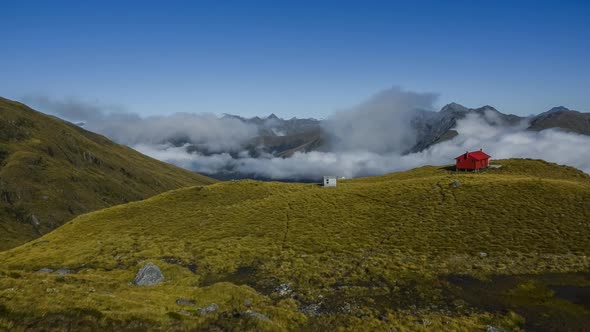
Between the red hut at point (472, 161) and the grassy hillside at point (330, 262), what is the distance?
23.0 meters

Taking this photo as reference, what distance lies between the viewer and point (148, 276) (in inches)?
1613

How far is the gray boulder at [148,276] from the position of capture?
1569 inches

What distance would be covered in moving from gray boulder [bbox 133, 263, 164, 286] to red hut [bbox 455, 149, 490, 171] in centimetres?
9749

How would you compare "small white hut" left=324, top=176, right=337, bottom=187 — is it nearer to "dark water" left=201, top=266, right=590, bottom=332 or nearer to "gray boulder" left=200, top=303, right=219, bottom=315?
"dark water" left=201, top=266, right=590, bottom=332

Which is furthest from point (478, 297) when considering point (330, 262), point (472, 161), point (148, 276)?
point (472, 161)

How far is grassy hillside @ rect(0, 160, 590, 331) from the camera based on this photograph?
27812 mm

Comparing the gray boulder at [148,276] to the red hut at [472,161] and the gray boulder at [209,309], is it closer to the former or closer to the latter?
the gray boulder at [209,309]

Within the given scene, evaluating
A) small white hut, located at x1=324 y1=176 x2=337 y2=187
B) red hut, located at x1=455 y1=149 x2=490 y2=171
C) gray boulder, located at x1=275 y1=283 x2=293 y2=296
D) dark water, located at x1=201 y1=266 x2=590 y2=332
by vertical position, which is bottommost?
gray boulder, located at x1=275 y1=283 x2=293 y2=296

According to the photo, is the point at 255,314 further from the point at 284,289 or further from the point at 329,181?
the point at 329,181

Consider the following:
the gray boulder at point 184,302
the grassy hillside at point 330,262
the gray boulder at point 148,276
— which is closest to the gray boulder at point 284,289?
the grassy hillside at point 330,262

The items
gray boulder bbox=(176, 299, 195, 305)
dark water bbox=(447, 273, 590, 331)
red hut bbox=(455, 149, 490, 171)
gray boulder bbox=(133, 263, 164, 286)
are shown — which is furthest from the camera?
red hut bbox=(455, 149, 490, 171)

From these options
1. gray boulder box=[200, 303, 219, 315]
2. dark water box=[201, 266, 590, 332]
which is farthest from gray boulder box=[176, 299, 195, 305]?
dark water box=[201, 266, 590, 332]

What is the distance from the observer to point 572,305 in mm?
31625

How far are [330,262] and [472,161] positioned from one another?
81.0 metres
